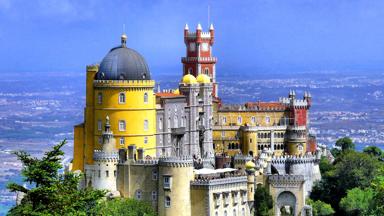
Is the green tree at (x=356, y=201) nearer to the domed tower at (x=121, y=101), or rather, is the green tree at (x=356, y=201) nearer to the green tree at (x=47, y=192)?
the domed tower at (x=121, y=101)

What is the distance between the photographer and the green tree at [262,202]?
356ft

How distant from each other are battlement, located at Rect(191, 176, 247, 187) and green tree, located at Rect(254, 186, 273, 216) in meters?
3.07

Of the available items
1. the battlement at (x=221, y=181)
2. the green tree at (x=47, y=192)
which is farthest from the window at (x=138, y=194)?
the green tree at (x=47, y=192)

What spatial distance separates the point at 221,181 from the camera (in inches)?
4050

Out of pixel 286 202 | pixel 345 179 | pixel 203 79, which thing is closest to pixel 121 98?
pixel 203 79

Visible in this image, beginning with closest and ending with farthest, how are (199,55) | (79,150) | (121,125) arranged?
(121,125) → (79,150) → (199,55)

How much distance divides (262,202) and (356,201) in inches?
363

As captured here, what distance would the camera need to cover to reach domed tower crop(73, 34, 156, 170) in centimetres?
11056

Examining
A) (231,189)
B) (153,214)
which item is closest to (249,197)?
(231,189)

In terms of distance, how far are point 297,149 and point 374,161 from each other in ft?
36.4

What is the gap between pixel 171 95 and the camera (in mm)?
119312

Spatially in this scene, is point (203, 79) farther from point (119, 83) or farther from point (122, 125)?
point (122, 125)

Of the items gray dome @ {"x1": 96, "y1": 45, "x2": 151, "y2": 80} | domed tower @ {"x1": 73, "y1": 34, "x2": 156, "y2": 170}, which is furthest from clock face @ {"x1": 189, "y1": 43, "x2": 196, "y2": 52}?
gray dome @ {"x1": 96, "y1": 45, "x2": 151, "y2": 80}

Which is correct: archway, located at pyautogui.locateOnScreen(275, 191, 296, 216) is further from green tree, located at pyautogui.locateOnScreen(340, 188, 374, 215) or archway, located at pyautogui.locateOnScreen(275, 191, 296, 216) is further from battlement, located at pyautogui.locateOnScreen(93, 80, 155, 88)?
battlement, located at pyautogui.locateOnScreen(93, 80, 155, 88)
